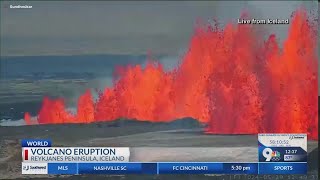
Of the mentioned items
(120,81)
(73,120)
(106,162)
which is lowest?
(106,162)

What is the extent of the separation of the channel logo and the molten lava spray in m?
0.15

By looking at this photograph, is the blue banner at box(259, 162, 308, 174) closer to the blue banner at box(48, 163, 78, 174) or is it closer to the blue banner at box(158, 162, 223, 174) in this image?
the blue banner at box(158, 162, 223, 174)

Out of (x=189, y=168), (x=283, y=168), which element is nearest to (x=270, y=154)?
(x=283, y=168)

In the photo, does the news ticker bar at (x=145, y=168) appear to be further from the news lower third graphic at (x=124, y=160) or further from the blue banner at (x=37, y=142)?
the blue banner at (x=37, y=142)

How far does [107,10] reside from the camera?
2.63 meters

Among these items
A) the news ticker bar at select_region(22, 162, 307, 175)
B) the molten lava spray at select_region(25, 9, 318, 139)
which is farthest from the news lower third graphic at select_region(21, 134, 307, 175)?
the molten lava spray at select_region(25, 9, 318, 139)

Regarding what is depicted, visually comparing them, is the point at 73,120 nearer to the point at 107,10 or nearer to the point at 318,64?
the point at 107,10

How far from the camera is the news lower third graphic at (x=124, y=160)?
270 centimetres

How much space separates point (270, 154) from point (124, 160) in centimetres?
102

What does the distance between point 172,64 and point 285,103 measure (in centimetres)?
83

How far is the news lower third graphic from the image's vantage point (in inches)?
106

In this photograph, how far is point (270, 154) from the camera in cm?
272

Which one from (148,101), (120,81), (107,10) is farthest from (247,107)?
(107,10)

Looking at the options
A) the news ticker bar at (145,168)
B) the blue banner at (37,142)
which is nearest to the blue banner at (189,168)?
the news ticker bar at (145,168)
